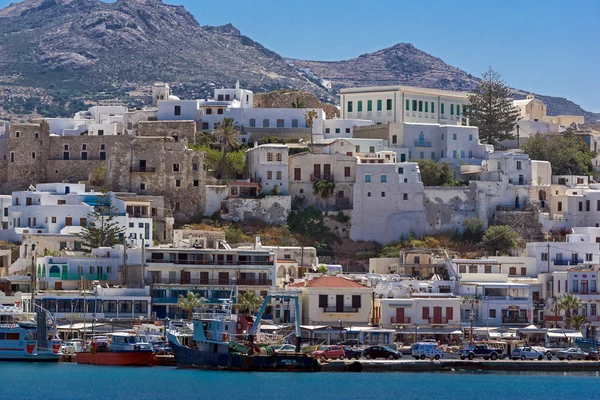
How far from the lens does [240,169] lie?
10344 cm

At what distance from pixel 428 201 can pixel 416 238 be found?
2.75 metres

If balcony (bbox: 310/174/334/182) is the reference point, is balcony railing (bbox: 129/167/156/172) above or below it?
above

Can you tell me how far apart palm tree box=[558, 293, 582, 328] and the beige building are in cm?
1048

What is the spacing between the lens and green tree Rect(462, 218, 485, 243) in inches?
3907

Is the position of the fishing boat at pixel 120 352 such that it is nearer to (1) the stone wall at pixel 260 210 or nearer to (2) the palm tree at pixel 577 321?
(1) the stone wall at pixel 260 210

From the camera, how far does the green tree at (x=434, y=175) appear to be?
102500 mm

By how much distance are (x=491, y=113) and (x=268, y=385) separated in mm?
47268

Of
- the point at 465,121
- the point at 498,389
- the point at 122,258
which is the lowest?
the point at 498,389

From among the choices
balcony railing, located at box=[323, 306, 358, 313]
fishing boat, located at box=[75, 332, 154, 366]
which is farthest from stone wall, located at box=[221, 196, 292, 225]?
fishing boat, located at box=[75, 332, 154, 366]

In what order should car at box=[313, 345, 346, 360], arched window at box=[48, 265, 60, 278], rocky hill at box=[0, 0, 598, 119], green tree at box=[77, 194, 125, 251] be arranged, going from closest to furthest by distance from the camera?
car at box=[313, 345, 346, 360], arched window at box=[48, 265, 60, 278], green tree at box=[77, 194, 125, 251], rocky hill at box=[0, 0, 598, 119]

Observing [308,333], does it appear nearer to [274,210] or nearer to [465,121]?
[274,210]

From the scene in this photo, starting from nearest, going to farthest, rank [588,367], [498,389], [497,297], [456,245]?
[498,389], [588,367], [497,297], [456,245]

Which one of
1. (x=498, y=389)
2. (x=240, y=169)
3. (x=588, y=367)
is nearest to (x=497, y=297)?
(x=588, y=367)

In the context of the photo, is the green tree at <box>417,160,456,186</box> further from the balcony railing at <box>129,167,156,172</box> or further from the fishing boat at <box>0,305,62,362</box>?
the fishing boat at <box>0,305,62,362</box>
